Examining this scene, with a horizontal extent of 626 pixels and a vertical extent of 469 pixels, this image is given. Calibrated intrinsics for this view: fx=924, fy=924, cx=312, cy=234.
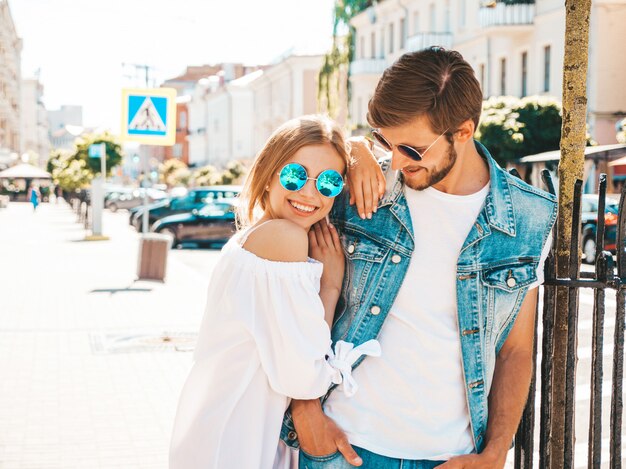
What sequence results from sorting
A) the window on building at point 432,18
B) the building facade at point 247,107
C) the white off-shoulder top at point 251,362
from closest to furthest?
the white off-shoulder top at point 251,362
the window on building at point 432,18
the building facade at point 247,107

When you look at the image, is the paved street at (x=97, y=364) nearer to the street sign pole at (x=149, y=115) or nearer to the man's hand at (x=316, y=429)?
the street sign pole at (x=149, y=115)

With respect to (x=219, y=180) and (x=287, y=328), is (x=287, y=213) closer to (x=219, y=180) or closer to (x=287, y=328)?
(x=287, y=328)

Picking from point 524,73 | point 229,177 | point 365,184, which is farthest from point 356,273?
point 229,177

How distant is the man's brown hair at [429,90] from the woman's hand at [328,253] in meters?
0.33

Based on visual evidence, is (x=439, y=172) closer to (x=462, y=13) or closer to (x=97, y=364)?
(x=97, y=364)

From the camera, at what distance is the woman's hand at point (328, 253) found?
7.86 ft

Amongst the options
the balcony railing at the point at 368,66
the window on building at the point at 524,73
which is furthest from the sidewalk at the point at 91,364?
the balcony railing at the point at 368,66

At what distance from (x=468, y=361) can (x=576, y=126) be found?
0.99 metres

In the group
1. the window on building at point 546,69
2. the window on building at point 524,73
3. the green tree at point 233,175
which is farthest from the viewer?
the green tree at point 233,175

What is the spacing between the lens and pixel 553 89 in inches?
1179

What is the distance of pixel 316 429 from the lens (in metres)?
2.30

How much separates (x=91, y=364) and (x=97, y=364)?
0.05 meters

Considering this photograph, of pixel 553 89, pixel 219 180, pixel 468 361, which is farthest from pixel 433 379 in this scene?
pixel 219 180

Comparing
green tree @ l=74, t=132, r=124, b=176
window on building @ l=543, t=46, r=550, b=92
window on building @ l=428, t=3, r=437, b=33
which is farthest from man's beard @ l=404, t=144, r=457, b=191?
green tree @ l=74, t=132, r=124, b=176
